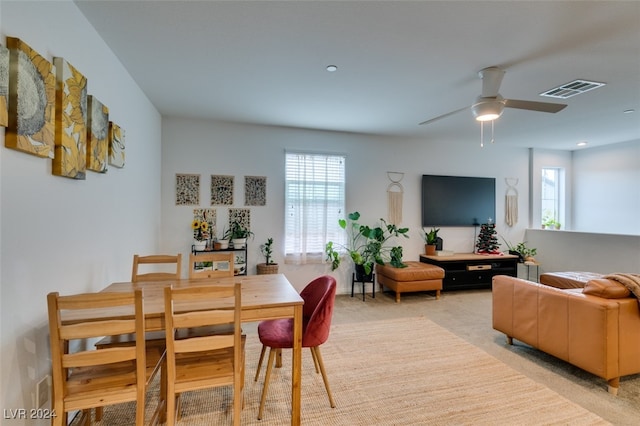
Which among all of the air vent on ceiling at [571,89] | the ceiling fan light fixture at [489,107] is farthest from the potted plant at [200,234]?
the air vent on ceiling at [571,89]

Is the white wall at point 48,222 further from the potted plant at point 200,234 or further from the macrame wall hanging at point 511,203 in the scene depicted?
the macrame wall hanging at point 511,203

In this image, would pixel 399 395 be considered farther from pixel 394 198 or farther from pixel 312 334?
pixel 394 198

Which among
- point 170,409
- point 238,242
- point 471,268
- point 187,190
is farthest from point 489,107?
point 187,190

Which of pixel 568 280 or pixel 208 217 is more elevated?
pixel 208 217

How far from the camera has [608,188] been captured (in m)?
5.82

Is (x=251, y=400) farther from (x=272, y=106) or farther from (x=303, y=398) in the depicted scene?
(x=272, y=106)

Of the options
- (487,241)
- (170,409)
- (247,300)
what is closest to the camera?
(170,409)

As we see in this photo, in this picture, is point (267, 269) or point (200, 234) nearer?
point (200, 234)

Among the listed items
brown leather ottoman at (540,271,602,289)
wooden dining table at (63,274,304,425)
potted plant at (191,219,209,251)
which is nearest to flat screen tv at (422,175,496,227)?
brown leather ottoman at (540,271,602,289)

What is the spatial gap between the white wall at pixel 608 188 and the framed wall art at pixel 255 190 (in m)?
6.58

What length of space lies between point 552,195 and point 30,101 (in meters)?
8.21

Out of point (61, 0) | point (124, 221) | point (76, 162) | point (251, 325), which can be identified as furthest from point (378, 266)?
point (61, 0)

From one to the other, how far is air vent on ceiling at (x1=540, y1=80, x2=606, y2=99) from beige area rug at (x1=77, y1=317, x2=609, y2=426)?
286 cm

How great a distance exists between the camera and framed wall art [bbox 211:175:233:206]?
449 cm
